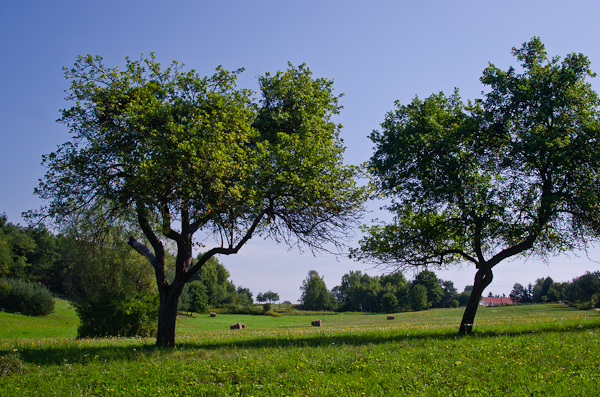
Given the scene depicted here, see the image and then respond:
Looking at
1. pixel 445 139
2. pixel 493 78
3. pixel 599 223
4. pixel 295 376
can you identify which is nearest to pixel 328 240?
pixel 295 376

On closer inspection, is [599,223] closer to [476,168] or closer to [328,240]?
[476,168]

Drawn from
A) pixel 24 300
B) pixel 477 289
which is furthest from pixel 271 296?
pixel 477 289

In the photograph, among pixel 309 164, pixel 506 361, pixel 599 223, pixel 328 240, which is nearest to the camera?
pixel 506 361

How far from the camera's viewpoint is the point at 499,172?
17.1 m

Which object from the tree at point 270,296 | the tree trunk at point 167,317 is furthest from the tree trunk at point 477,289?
the tree at point 270,296

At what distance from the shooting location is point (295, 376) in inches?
316

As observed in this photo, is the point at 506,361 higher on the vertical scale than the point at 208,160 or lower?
lower

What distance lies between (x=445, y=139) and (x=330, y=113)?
5.37 metres

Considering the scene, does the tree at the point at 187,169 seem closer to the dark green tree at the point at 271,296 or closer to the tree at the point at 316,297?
the tree at the point at 316,297

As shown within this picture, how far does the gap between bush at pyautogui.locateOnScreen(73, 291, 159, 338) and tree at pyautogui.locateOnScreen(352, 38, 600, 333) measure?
14380mm

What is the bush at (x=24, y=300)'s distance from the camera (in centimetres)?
4809

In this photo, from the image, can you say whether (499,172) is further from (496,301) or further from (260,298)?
(260,298)

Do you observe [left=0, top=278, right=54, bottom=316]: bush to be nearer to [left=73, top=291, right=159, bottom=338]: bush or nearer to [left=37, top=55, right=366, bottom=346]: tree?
[left=73, top=291, right=159, bottom=338]: bush

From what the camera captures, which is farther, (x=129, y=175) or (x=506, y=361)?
(x=129, y=175)
